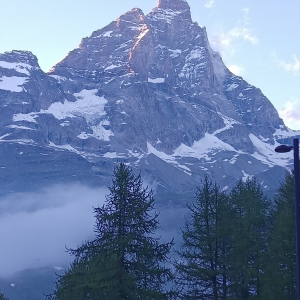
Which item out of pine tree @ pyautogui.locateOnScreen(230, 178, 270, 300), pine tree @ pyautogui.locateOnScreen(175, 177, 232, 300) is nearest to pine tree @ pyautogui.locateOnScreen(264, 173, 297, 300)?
pine tree @ pyautogui.locateOnScreen(230, 178, 270, 300)

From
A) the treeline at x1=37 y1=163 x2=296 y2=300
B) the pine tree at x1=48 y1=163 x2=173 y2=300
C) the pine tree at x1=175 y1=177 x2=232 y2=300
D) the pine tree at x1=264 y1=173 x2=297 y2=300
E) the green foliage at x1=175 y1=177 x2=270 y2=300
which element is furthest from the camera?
the green foliage at x1=175 y1=177 x2=270 y2=300

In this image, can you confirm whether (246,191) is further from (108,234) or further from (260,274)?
(108,234)

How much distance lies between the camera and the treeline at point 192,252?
24.5 m

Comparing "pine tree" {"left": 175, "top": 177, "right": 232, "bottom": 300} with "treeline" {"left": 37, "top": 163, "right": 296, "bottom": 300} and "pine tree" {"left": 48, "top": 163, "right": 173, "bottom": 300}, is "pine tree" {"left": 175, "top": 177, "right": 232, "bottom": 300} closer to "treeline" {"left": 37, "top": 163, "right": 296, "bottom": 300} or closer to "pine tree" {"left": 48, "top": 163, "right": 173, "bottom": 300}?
"treeline" {"left": 37, "top": 163, "right": 296, "bottom": 300}

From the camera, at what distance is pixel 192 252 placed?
32.2 metres

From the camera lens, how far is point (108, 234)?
2548 centimetres

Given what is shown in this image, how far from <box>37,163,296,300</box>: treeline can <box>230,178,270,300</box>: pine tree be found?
58 millimetres

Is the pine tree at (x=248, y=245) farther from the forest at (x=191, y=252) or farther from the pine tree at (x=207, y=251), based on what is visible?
the pine tree at (x=207, y=251)

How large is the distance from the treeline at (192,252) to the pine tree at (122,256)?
4cm

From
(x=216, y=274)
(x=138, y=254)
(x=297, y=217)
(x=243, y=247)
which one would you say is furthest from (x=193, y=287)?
(x=297, y=217)

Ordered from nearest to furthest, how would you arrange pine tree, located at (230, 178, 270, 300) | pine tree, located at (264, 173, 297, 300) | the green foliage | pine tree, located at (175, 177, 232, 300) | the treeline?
the treeline
pine tree, located at (264, 173, 297, 300)
pine tree, located at (175, 177, 232, 300)
the green foliage
pine tree, located at (230, 178, 270, 300)

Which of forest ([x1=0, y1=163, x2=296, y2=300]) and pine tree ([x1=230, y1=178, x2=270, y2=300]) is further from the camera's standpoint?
pine tree ([x1=230, y1=178, x2=270, y2=300])

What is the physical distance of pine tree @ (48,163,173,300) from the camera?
2399cm

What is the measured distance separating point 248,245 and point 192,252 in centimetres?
350
